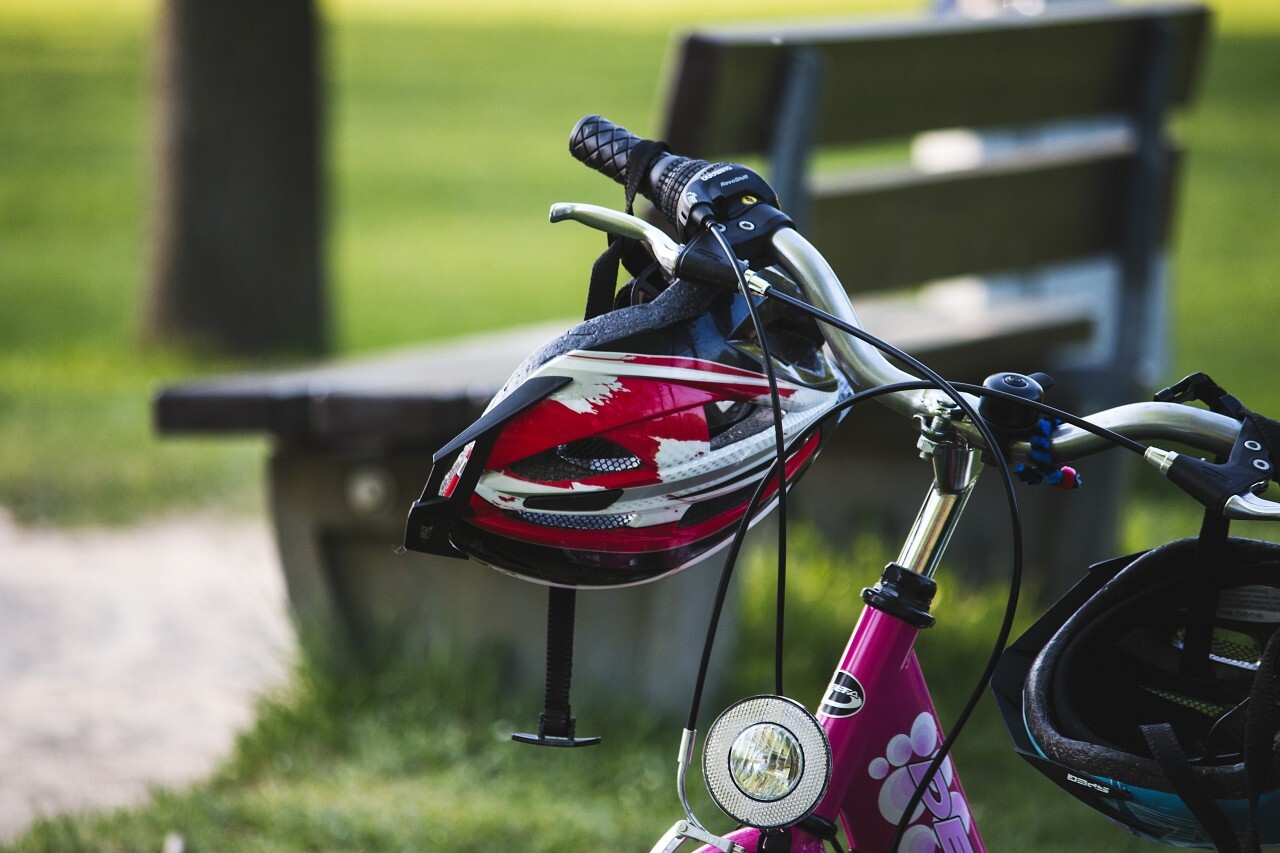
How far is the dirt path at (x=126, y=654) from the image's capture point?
3.42 m

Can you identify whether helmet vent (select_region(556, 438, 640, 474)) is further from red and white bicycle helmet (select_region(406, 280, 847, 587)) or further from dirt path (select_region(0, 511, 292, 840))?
dirt path (select_region(0, 511, 292, 840))

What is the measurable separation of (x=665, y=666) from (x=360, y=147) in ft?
42.6

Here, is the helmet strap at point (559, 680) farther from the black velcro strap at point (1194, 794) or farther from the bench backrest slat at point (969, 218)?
the bench backrest slat at point (969, 218)

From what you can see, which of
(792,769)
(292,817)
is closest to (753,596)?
(292,817)

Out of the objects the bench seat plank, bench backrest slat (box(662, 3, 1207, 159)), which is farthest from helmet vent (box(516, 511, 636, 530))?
bench backrest slat (box(662, 3, 1207, 159))

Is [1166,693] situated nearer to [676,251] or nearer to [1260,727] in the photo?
[1260,727]

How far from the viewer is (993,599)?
4035mm

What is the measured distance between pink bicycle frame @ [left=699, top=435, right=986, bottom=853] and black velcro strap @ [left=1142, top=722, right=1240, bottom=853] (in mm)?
247

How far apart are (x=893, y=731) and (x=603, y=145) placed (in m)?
0.67

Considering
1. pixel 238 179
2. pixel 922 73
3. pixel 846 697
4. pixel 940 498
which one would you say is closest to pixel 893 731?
pixel 846 697

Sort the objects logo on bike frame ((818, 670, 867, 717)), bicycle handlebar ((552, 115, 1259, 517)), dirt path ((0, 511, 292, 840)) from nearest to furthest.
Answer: bicycle handlebar ((552, 115, 1259, 517)), logo on bike frame ((818, 670, 867, 717)), dirt path ((0, 511, 292, 840))

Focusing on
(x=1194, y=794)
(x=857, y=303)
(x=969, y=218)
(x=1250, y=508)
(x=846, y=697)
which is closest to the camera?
(x=1250, y=508)

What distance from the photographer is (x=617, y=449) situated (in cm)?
Answer: 140

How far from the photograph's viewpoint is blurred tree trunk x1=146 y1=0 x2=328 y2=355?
281 inches
